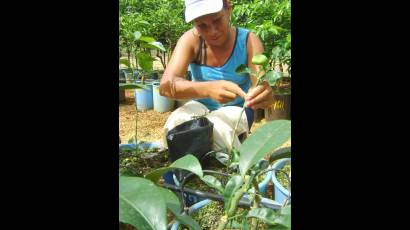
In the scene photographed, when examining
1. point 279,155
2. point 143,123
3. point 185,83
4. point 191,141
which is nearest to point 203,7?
point 185,83

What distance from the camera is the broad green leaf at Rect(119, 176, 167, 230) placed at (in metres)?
0.26

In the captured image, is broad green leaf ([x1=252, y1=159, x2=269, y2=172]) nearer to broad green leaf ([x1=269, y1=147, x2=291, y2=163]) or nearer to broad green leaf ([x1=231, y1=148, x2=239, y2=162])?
broad green leaf ([x1=269, y1=147, x2=291, y2=163])

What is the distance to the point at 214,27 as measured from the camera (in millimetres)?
875

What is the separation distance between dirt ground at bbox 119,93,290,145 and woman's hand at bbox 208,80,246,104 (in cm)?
108

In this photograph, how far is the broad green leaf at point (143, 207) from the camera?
0.86 ft

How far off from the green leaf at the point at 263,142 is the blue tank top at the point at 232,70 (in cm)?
60

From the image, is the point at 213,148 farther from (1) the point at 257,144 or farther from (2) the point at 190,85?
(1) the point at 257,144

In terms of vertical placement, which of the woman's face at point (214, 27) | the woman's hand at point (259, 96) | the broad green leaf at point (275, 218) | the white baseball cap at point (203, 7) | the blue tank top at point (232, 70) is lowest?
the broad green leaf at point (275, 218)

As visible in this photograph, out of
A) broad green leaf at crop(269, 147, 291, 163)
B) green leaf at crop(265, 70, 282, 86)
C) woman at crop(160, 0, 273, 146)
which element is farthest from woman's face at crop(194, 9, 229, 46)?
broad green leaf at crop(269, 147, 291, 163)

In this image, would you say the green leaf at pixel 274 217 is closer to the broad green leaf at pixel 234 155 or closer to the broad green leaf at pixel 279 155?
the broad green leaf at pixel 279 155

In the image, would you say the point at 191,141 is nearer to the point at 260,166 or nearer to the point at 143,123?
the point at 260,166

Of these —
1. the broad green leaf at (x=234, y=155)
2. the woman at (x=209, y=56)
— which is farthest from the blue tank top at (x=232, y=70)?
the broad green leaf at (x=234, y=155)

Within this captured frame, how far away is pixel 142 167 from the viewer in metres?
0.90

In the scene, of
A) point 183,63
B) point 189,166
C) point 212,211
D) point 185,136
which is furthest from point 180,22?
point 189,166
